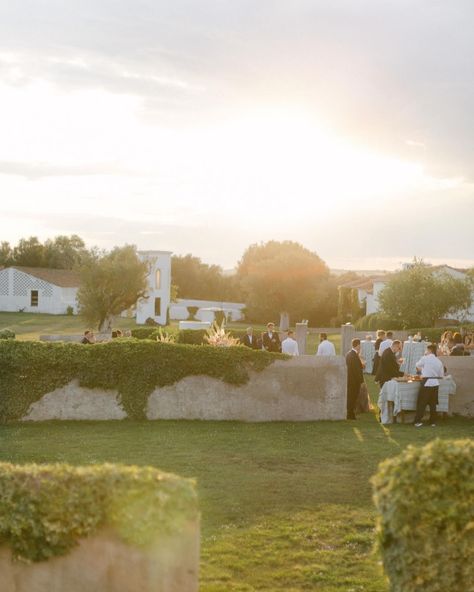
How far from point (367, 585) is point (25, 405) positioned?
12.0 m

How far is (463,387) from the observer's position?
2033 centimetres

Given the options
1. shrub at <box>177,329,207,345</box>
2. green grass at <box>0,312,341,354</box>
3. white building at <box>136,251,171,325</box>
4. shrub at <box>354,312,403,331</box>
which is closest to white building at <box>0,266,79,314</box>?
green grass at <box>0,312,341,354</box>

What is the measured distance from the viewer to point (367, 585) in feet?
25.7

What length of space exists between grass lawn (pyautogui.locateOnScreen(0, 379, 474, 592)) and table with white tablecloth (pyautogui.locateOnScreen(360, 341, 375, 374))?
1289 centimetres

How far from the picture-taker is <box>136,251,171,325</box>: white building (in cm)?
8344

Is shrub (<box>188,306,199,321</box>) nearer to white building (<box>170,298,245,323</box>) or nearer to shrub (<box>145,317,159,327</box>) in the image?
white building (<box>170,298,245,323</box>)

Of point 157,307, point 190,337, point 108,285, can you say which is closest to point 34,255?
point 157,307

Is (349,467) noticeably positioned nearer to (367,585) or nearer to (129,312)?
(367,585)

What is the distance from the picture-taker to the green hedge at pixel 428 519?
5961 millimetres

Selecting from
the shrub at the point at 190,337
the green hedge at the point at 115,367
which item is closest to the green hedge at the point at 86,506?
the green hedge at the point at 115,367

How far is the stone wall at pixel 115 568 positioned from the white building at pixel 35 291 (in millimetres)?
87002

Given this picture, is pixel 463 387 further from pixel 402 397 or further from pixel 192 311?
pixel 192 311

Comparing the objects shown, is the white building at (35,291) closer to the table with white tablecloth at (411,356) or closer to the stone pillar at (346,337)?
the stone pillar at (346,337)

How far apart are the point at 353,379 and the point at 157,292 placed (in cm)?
6612
